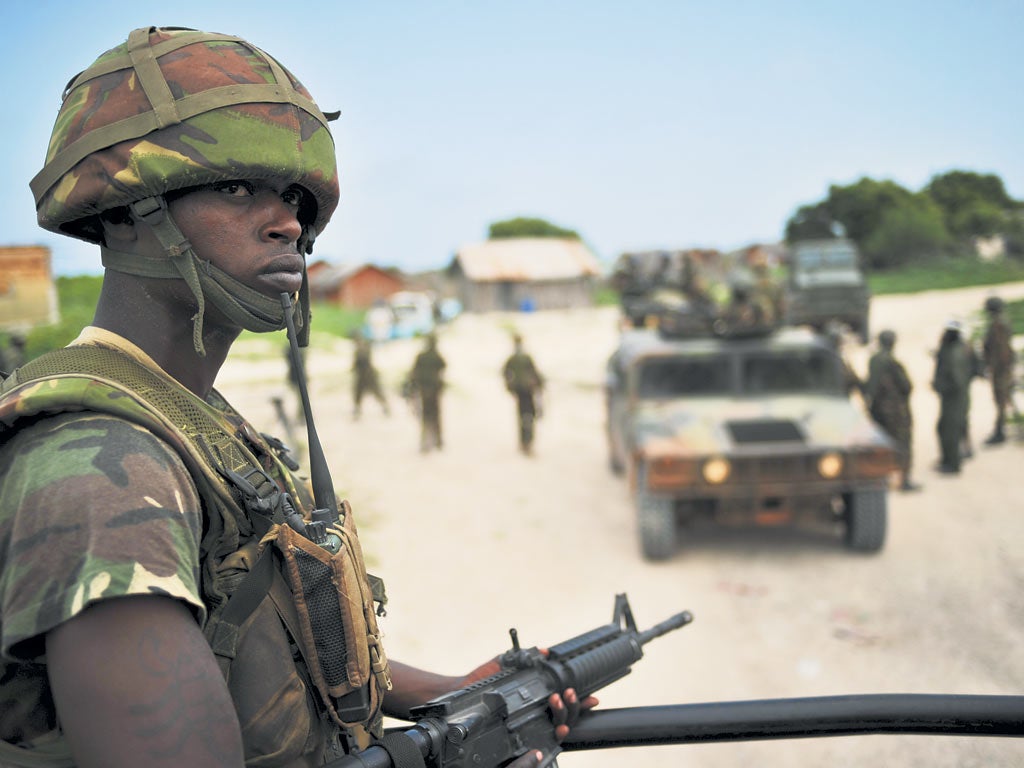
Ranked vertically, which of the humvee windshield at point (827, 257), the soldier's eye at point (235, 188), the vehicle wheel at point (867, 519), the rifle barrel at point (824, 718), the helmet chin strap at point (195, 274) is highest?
the humvee windshield at point (827, 257)

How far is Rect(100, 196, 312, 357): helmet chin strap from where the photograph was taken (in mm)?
1224

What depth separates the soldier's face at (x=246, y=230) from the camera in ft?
4.10

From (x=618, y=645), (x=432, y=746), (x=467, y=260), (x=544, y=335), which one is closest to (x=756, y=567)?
(x=618, y=645)

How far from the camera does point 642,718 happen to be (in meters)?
1.65

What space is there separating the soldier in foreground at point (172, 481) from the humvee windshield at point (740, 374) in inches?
223

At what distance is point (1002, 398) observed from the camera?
370 inches

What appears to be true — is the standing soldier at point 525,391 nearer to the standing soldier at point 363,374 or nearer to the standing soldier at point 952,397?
the standing soldier at point 363,374

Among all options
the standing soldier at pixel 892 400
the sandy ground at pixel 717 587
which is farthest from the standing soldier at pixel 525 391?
the standing soldier at pixel 892 400

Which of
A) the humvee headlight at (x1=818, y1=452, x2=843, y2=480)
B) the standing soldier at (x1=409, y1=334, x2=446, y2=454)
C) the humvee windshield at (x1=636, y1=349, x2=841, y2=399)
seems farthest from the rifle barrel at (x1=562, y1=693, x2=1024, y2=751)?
the standing soldier at (x1=409, y1=334, x2=446, y2=454)

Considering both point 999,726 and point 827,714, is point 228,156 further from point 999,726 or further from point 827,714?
point 999,726

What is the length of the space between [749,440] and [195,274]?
5.26 metres

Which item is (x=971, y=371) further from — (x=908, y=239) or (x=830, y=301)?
(x=908, y=239)

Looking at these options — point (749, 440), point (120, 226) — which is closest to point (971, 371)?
point (749, 440)

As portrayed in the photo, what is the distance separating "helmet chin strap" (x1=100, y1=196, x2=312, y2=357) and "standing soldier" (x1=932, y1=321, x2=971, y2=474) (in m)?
8.45
